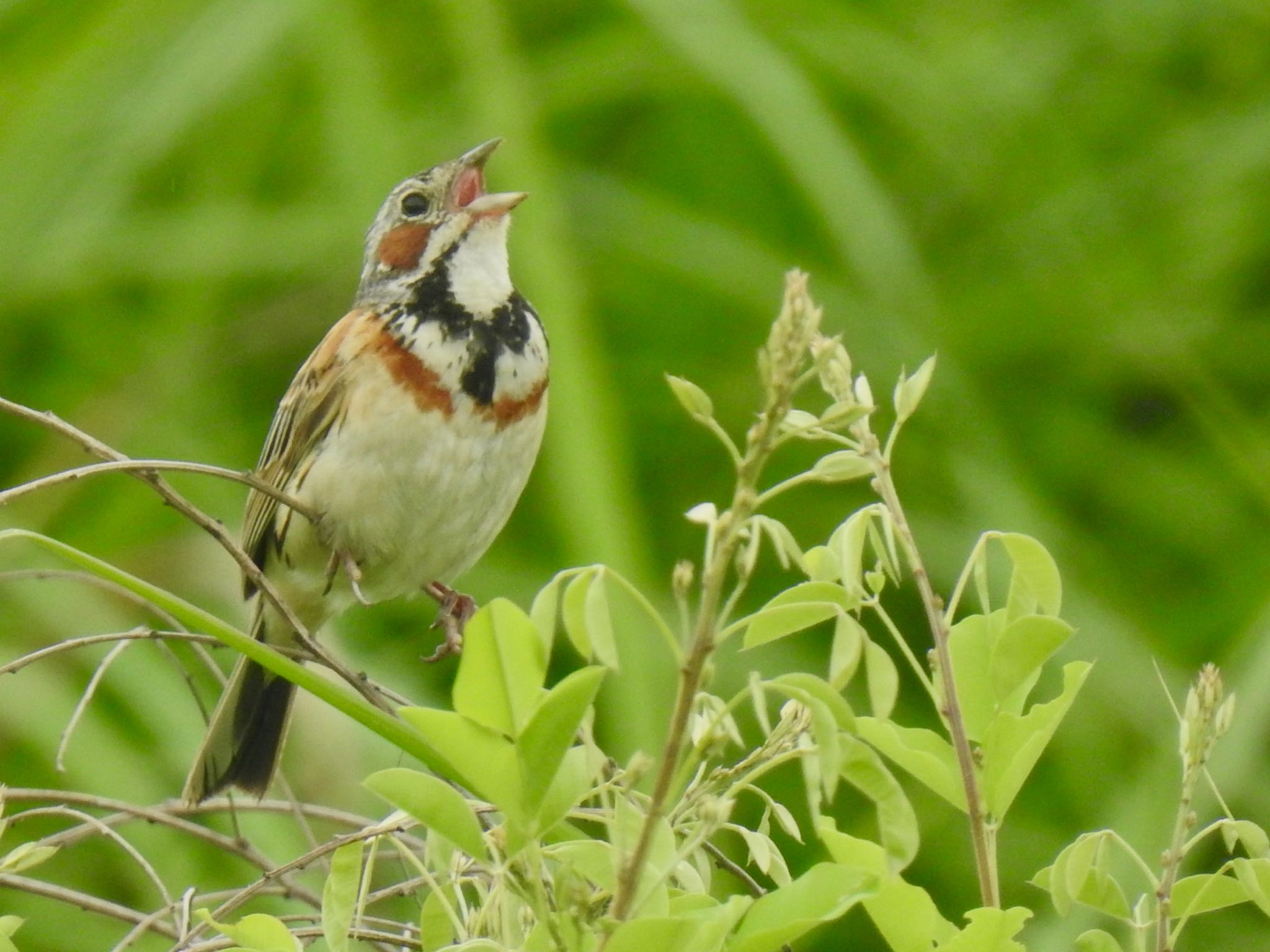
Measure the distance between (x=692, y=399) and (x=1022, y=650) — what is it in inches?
11.5

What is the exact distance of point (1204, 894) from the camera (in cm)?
102

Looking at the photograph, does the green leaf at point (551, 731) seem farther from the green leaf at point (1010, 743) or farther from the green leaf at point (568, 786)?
the green leaf at point (1010, 743)

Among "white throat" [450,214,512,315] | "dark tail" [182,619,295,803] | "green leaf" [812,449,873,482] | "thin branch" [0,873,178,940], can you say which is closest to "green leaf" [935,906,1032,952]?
"green leaf" [812,449,873,482]

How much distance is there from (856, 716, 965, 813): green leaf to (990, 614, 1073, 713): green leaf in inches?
1.8

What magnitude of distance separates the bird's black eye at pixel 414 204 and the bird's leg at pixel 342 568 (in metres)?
0.55

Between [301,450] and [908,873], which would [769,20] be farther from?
[908,873]

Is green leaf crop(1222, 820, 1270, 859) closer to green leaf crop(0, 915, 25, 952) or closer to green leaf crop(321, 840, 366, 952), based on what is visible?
green leaf crop(321, 840, 366, 952)

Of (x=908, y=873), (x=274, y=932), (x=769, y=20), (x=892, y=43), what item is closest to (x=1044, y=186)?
(x=892, y=43)

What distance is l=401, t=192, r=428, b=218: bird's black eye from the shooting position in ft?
9.01

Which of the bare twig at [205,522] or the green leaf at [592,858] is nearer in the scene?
the green leaf at [592,858]

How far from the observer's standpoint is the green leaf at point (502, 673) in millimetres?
829

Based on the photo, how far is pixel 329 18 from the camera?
3268 millimetres

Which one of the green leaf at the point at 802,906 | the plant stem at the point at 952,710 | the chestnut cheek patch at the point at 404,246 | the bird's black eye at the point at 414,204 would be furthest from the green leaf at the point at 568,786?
the bird's black eye at the point at 414,204

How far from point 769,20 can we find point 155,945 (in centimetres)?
199
